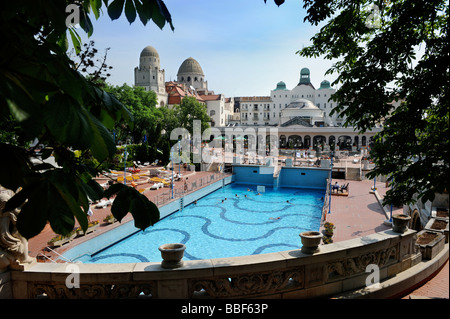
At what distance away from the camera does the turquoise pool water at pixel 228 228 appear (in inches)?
635

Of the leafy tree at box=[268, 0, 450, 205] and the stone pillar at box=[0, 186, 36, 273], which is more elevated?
the leafy tree at box=[268, 0, 450, 205]

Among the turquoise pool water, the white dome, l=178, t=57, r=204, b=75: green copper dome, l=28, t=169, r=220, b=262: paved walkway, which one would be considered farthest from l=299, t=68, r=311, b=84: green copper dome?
l=28, t=169, r=220, b=262: paved walkway

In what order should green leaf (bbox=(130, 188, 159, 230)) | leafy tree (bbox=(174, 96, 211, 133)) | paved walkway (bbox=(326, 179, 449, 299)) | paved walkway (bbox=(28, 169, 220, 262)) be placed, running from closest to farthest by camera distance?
green leaf (bbox=(130, 188, 159, 230))
paved walkway (bbox=(28, 169, 220, 262))
paved walkway (bbox=(326, 179, 449, 299))
leafy tree (bbox=(174, 96, 211, 133))

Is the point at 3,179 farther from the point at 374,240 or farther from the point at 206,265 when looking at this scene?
the point at 374,240

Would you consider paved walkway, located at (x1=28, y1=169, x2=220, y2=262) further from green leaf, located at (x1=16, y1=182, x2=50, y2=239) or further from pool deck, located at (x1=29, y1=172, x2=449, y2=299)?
green leaf, located at (x1=16, y1=182, x2=50, y2=239)

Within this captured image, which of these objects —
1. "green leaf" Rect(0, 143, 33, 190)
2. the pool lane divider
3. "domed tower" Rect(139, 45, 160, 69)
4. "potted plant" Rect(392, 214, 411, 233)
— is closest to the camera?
"green leaf" Rect(0, 143, 33, 190)

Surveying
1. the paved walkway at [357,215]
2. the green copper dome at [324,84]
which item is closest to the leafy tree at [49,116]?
the paved walkway at [357,215]

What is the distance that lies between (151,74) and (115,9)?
82.6 meters

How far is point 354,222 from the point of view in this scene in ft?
56.5

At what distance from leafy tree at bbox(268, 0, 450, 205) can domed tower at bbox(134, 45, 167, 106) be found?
74067 mm

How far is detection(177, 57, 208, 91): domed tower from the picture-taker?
102 m

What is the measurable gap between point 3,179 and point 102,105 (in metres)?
1.05

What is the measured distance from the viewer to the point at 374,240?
5.83 meters

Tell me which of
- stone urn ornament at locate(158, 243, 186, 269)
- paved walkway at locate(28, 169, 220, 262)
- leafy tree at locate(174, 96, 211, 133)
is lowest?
paved walkway at locate(28, 169, 220, 262)
